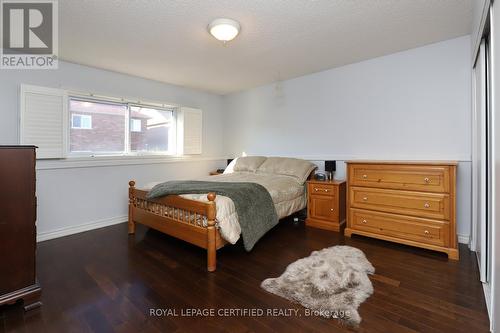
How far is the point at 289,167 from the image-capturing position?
3.77 metres

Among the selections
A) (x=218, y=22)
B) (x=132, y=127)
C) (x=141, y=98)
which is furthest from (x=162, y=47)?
(x=132, y=127)

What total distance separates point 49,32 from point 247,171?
299cm

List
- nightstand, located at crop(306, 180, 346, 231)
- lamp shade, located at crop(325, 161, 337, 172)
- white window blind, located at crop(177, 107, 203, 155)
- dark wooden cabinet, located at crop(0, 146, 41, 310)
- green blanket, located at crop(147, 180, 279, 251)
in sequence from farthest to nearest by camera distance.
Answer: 1. white window blind, located at crop(177, 107, 203, 155)
2. lamp shade, located at crop(325, 161, 337, 172)
3. nightstand, located at crop(306, 180, 346, 231)
4. green blanket, located at crop(147, 180, 279, 251)
5. dark wooden cabinet, located at crop(0, 146, 41, 310)

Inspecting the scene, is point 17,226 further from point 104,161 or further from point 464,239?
point 464,239

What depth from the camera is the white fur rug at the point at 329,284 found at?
1640mm

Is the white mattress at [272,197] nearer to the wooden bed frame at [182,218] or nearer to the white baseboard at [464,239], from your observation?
the wooden bed frame at [182,218]

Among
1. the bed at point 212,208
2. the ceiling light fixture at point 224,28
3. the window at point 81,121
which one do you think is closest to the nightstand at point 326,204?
the bed at point 212,208

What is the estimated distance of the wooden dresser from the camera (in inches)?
94.3

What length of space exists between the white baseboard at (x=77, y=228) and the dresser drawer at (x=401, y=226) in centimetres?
328

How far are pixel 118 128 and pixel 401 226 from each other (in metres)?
4.01

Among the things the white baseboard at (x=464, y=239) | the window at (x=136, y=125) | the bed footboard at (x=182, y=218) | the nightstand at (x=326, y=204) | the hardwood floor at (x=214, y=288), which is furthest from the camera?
the window at (x=136, y=125)

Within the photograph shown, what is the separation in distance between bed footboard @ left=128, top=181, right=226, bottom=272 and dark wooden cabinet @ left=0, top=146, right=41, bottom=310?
3.64 ft

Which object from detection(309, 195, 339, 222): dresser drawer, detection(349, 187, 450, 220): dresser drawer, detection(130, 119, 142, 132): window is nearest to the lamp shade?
detection(309, 195, 339, 222): dresser drawer

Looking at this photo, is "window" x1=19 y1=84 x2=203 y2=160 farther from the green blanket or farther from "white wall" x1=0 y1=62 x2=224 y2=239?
the green blanket
